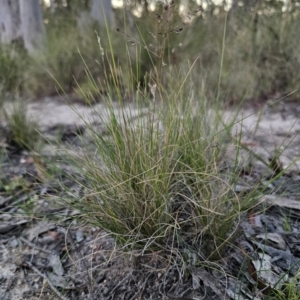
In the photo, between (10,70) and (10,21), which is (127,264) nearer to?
(10,70)

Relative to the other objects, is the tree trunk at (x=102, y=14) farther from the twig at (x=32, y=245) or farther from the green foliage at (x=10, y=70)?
the twig at (x=32, y=245)

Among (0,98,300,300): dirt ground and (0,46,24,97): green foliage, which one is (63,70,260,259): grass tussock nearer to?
(0,98,300,300): dirt ground

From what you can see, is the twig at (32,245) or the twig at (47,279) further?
the twig at (32,245)

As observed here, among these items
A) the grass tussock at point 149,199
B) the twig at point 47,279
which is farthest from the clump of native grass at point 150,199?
the twig at point 47,279

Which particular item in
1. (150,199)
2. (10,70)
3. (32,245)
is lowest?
(32,245)

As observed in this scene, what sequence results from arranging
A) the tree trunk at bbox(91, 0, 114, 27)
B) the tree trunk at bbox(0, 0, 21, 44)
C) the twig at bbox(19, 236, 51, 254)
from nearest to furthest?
the twig at bbox(19, 236, 51, 254) < the tree trunk at bbox(91, 0, 114, 27) < the tree trunk at bbox(0, 0, 21, 44)

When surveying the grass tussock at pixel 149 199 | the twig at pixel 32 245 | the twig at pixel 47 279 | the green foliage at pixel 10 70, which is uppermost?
the grass tussock at pixel 149 199

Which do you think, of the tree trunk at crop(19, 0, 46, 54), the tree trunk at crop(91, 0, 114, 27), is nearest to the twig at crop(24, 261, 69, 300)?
the tree trunk at crop(91, 0, 114, 27)

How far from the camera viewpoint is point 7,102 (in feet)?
7.84

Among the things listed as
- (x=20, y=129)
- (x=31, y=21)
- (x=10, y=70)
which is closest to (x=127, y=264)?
(x=20, y=129)

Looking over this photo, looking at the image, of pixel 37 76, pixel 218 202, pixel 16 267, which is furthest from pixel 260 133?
pixel 37 76

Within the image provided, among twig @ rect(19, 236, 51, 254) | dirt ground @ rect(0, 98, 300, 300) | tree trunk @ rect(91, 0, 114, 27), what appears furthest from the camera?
tree trunk @ rect(91, 0, 114, 27)

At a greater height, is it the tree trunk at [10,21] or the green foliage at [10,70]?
the tree trunk at [10,21]

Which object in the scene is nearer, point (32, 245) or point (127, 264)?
point (127, 264)
